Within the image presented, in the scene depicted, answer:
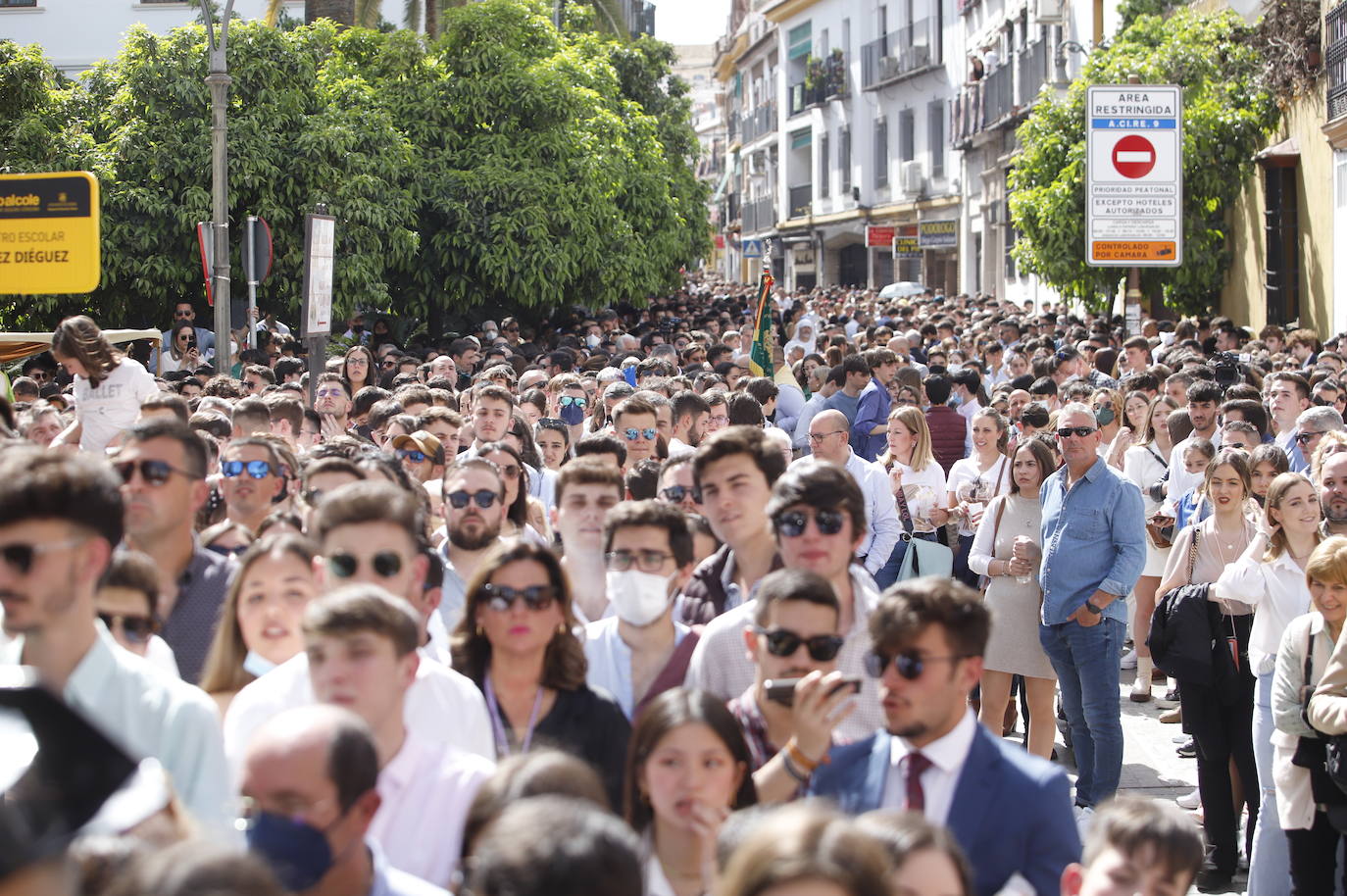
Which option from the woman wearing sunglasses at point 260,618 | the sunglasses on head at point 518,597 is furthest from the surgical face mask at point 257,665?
the sunglasses on head at point 518,597

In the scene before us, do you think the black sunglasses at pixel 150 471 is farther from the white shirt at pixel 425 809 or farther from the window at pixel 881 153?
the window at pixel 881 153

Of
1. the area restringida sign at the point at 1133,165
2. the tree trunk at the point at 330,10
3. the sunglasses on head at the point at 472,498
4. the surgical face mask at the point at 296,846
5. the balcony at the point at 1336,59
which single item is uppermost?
the tree trunk at the point at 330,10

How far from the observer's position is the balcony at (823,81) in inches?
2261

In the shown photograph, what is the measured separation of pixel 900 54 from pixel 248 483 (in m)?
48.5

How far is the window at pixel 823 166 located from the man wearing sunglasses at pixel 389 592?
56.7m

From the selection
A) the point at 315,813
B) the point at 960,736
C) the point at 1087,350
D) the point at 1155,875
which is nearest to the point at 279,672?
the point at 315,813

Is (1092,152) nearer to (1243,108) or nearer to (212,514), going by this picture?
(1243,108)

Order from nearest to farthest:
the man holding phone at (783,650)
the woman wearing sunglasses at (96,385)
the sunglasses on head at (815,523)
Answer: the man holding phone at (783,650) < the sunglasses on head at (815,523) < the woman wearing sunglasses at (96,385)

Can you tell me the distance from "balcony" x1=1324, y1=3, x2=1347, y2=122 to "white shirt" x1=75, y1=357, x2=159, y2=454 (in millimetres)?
14139

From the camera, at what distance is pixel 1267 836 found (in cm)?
623

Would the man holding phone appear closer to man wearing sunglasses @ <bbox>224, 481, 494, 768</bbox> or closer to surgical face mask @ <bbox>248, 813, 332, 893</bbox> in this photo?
man wearing sunglasses @ <bbox>224, 481, 494, 768</bbox>

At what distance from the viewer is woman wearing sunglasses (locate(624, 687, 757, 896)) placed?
3600mm

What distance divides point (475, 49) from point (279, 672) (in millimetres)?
20605

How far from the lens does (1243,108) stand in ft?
73.7
